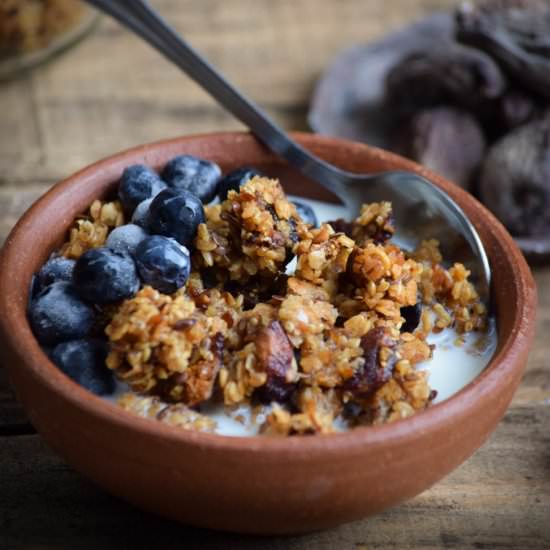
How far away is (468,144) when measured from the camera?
1910 mm

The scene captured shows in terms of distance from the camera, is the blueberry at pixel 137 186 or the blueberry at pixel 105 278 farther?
the blueberry at pixel 137 186

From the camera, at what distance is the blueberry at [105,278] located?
1.09 metres

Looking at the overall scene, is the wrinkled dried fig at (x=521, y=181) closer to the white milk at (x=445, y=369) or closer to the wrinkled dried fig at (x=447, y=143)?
the wrinkled dried fig at (x=447, y=143)

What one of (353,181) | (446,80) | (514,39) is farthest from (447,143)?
(353,181)

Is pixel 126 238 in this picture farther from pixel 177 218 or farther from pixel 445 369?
pixel 445 369

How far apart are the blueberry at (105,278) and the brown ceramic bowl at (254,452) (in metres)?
0.08

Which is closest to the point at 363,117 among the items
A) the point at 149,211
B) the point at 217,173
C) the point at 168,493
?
the point at 217,173

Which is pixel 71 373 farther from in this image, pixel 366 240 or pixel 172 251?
pixel 366 240

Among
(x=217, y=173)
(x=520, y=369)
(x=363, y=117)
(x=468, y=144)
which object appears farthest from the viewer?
(x=363, y=117)

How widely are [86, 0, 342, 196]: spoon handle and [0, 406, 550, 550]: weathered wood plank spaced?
0.49 metres

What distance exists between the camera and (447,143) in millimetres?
1888

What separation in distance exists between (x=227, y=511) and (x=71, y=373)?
0.24 m

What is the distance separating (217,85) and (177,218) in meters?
0.42

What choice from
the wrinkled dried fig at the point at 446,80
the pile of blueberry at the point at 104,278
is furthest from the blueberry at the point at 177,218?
the wrinkled dried fig at the point at 446,80
